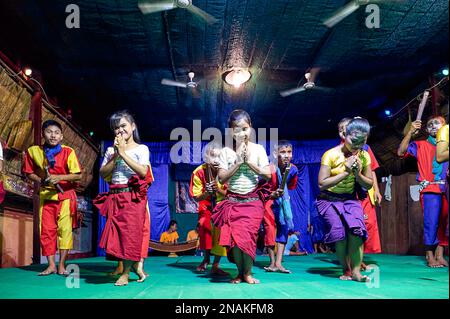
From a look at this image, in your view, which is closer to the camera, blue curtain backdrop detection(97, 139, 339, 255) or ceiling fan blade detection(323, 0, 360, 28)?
ceiling fan blade detection(323, 0, 360, 28)

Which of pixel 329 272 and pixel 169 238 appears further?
pixel 169 238

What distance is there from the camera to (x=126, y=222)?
3709 millimetres

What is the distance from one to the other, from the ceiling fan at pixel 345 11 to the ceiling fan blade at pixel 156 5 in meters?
2.25

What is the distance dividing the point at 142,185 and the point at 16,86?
4036 mm

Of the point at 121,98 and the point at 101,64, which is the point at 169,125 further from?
the point at 101,64

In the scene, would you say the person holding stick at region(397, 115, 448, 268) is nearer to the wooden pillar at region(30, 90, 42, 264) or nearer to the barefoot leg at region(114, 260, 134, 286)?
the barefoot leg at region(114, 260, 134, 286)

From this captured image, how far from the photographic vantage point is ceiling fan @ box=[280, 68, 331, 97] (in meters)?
8.21

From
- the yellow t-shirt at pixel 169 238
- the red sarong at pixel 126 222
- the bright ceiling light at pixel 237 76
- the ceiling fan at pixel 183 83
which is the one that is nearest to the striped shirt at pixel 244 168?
the red sarong at pixel 126 222

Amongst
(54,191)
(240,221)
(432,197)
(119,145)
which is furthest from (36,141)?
(432,197)

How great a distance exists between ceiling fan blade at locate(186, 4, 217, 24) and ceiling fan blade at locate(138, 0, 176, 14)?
244 millimetres

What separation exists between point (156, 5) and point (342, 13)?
256 cm

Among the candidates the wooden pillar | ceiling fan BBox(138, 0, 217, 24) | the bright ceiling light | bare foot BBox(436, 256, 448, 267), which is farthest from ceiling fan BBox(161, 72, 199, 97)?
bare foot BBox(436, 256, 448, 267)

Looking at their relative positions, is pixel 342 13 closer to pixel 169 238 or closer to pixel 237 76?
pixel 237 76

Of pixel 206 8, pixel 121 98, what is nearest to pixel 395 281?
pixel 206 8
